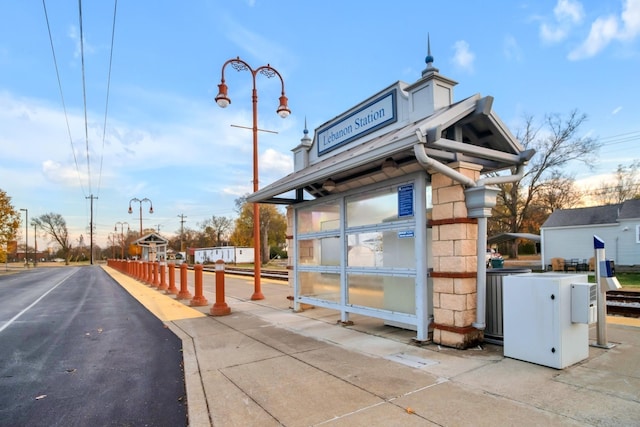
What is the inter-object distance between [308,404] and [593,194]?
49.8 m

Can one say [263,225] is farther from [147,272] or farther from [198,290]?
[198,290]

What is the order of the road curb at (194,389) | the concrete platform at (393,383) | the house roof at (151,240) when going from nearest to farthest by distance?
the concrete platform at (393,383) → the road curb at (194,389) → the house roof at (151,240)

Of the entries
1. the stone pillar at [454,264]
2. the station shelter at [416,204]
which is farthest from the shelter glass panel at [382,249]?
the stone pillar at [454,264]

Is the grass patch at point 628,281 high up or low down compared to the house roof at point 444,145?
down

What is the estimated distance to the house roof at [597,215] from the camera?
2317 centimetres

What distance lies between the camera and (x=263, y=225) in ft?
156

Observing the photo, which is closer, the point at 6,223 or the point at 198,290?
the point at 198,290

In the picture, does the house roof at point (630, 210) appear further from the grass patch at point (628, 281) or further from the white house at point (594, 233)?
the grass patch at point (628, 281)

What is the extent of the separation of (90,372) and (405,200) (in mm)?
5222

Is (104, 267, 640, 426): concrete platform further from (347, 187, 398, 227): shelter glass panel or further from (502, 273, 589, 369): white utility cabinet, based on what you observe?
(347, 187, 398, 227): shelter glass panel

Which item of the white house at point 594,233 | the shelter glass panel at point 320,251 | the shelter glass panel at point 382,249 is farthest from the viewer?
the white house at point 594,233

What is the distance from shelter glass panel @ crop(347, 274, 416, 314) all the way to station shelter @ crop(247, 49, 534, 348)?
0.02 metres

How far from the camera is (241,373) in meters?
4.63

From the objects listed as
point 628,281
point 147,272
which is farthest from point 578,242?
point 147,272
